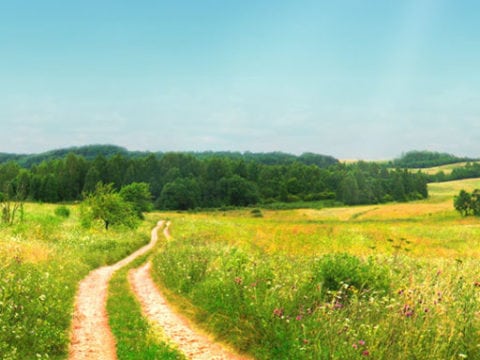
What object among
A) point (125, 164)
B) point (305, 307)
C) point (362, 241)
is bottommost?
point (362, 241)

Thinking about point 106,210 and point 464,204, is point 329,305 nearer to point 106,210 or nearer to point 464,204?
point 106,210

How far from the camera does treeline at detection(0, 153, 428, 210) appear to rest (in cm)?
11688

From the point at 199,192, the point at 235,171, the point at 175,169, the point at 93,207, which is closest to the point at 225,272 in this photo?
the point at 93,207

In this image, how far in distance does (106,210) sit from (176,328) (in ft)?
95.9

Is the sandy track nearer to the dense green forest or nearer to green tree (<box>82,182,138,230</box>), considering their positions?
green tree (<box>82,182,138,230</box>)

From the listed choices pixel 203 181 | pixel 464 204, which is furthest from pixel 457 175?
pixel 203 181

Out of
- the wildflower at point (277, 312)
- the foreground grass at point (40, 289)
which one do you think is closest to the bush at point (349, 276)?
the wildflower at point (277, 312)

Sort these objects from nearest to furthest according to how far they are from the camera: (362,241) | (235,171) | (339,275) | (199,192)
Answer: (339,275) → (362,241) → (199,192) → (235,171)

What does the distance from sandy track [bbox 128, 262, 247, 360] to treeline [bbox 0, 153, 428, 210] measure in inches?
3945

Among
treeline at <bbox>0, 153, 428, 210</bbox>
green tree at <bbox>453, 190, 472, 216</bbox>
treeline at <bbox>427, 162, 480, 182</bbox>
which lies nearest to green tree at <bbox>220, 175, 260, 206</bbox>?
treeline at <bbox>0, 153, 428, 210</bbox>

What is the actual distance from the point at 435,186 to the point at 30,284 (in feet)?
532

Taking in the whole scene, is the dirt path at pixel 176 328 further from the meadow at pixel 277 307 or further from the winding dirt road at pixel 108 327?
the meadow at pixel 277 307

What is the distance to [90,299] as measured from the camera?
48.1 feet

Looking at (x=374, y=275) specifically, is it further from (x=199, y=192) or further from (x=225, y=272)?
(x=199, y=192)
